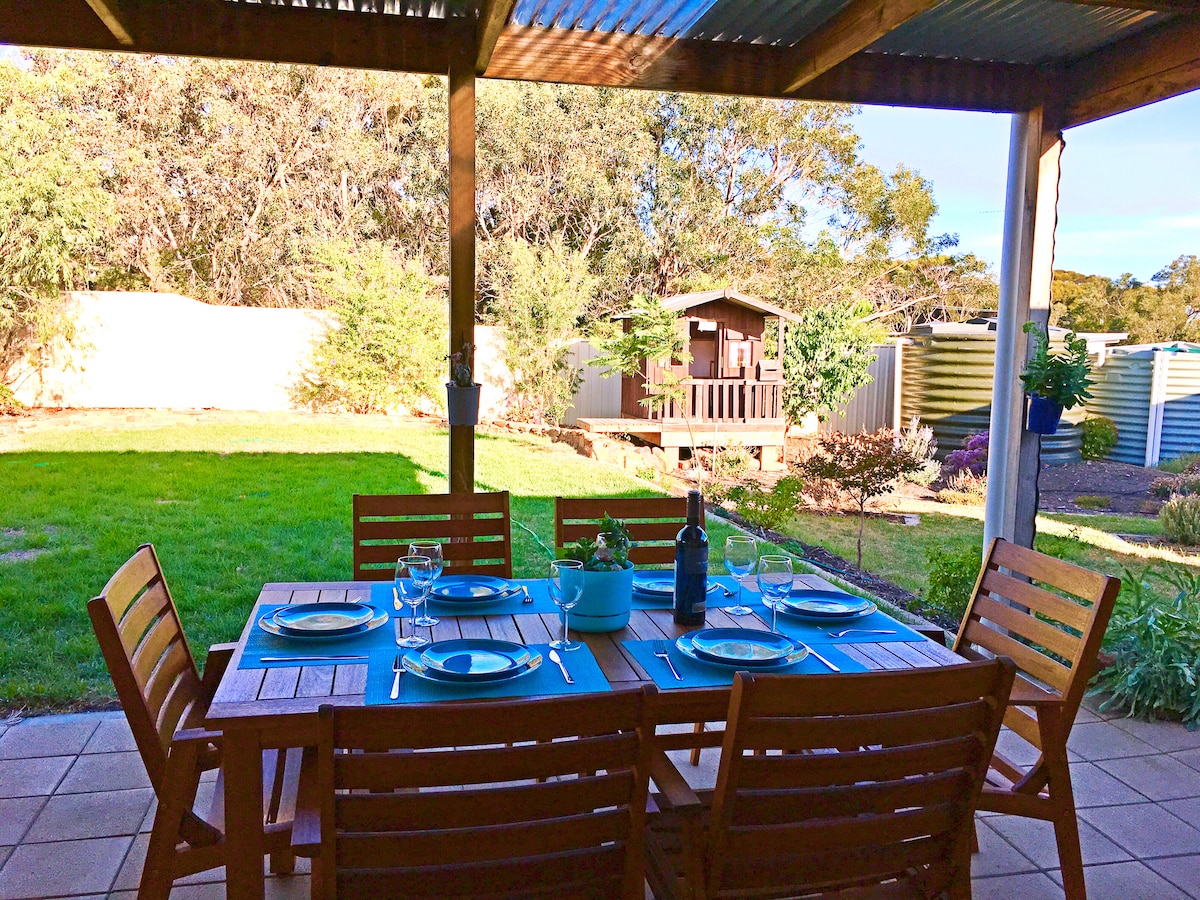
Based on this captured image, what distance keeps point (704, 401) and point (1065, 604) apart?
7.73 meters

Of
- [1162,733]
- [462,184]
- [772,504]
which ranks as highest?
[462,184]

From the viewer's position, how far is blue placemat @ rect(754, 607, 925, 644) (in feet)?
6.83

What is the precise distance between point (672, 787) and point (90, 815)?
66.4 inches

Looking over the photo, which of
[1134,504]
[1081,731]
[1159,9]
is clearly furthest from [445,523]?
[1134,504]

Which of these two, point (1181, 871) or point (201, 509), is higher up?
point (201, 509)

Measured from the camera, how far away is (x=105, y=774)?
2668 mm

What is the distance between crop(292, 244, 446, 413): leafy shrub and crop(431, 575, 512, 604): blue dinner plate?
730 centimetres

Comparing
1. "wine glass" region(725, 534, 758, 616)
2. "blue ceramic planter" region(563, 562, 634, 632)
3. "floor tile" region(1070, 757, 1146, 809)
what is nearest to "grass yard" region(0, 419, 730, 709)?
"blue ceramic planter" region(563, 562, 634, 632)

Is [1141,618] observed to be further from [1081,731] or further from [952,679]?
[952,679]

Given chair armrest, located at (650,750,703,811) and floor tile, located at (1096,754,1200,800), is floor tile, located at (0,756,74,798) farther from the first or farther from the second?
floor tile, located at (1096,754,1200,800)

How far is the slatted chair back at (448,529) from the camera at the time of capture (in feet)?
8.85

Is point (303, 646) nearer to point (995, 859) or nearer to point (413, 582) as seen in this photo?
point (413, 582)

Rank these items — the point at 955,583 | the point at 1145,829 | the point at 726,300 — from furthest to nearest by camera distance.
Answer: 1. the point at 726,300
2. the point at 955,583
3. the point at 1145,829

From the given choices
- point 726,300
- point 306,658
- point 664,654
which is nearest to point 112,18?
point 306,658
